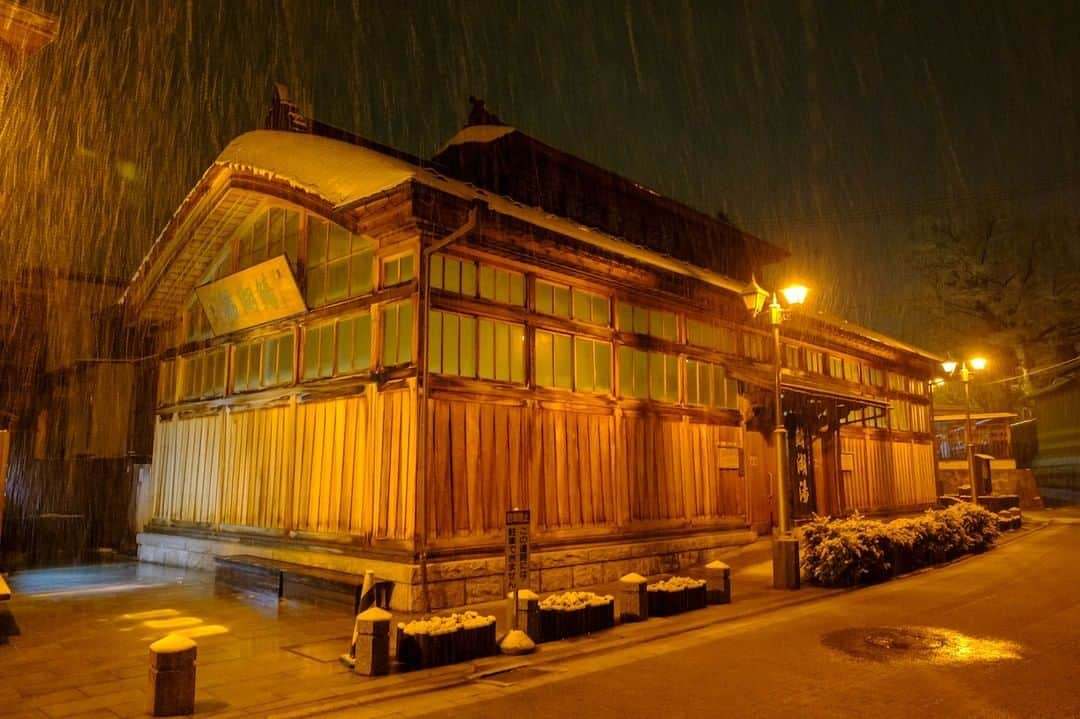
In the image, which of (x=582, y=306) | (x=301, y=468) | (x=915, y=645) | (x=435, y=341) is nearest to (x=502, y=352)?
(x=435, y=341)

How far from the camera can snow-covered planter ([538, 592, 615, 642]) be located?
30.5ft

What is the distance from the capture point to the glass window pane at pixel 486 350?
1255 cm

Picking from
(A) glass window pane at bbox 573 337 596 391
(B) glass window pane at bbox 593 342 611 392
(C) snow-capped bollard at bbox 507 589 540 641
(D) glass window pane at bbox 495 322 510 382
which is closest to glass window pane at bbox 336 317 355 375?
(D) glass window pane at bbox 495 322 510 382

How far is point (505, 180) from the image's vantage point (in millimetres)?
18391

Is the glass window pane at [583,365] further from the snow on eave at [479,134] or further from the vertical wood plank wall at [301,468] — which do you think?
the snow on eave at [479,134]

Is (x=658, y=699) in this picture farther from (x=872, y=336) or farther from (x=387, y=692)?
(x=872, y=336)

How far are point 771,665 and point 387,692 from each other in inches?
163

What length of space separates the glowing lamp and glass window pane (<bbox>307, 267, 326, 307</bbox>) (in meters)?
8.96

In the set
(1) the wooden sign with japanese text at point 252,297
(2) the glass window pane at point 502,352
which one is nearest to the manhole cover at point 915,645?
(2) the glass window pane at point 502,352

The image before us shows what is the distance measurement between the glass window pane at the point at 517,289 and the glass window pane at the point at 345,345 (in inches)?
118

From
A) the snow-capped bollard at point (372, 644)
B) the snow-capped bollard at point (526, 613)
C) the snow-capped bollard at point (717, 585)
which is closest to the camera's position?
the snow-capped bollard at point (372, 644)

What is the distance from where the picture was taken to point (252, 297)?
49.8 ft

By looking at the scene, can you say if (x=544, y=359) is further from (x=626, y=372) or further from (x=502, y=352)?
(x=626, y=372)

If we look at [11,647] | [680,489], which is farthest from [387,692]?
[680,489]
